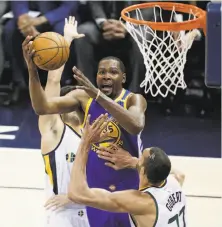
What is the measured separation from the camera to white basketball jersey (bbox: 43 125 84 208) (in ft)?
13.7

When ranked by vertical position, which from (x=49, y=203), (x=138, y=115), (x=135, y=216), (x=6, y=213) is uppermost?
(x=138, y=115)

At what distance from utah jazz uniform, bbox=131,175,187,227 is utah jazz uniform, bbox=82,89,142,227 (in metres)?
0.59

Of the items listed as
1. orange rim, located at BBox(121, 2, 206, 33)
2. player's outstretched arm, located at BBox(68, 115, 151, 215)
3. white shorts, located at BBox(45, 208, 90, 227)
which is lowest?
white shorts, located at BBox(45, 208, 90, 227)

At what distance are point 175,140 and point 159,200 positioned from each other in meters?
2.85

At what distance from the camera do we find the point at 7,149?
5.92m

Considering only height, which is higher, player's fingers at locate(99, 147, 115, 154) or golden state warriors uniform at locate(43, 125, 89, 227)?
player's fingers at locate(99, 147, 115, 154)

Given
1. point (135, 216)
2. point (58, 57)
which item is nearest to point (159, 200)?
point (135, 216)

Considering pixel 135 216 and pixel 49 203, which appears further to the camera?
pixel 49 203

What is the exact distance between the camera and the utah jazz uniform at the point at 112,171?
12.7ft

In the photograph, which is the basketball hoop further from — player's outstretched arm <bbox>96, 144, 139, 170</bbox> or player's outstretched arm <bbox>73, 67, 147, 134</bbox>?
player's outstretched arm <bbox>96, 144, 139, 170</bbox>

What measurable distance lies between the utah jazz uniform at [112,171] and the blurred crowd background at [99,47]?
232cm

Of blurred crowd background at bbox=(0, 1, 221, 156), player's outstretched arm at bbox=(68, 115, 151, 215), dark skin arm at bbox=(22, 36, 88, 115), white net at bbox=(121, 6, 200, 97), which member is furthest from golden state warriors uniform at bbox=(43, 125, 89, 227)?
blurred crowd background at bbox=(0, 1, 221, 156)

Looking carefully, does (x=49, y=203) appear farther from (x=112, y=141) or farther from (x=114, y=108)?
(x=114, y=108)

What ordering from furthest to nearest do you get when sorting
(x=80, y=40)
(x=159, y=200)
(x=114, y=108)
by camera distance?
(x=80, y=40) → (x=114, y=108) → (x=159, y=200)
